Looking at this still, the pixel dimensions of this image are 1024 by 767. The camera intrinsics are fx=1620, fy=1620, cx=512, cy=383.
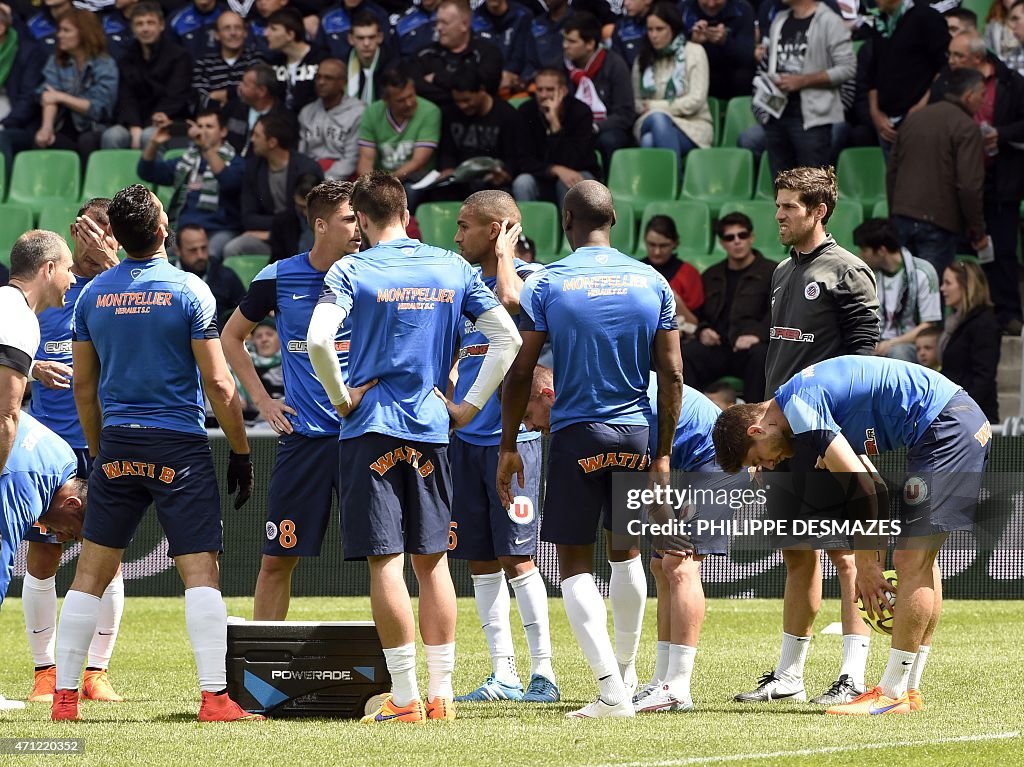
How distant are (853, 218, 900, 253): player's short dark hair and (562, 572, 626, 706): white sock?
23.4 ft

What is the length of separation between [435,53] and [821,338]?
927 cm

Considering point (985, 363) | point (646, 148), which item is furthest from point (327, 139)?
point (985, 363)

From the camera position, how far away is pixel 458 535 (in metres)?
8.05

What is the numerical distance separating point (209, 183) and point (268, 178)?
0.72m

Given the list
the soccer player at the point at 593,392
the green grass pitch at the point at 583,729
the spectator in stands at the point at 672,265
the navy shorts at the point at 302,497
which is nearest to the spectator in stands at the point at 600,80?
the spectator in stands at the point at 672,265

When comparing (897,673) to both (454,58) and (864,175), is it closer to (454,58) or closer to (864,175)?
(864,175)

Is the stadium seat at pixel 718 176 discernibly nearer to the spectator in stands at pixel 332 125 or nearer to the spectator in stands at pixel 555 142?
the spectator in stands at pixel 555 142

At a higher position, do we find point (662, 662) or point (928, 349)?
point (928, 349)

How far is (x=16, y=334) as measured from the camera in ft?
22.4

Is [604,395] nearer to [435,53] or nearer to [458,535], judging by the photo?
[458,535]

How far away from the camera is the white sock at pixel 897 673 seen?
6.81 m

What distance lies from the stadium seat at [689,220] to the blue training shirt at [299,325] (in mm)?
8413

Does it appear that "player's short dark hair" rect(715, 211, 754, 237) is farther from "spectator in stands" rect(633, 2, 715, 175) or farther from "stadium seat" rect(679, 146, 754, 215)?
"spectator in stands" rect(633, 2, 715, 175)

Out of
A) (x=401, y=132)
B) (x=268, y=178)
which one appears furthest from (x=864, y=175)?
(x=268, y=178)
